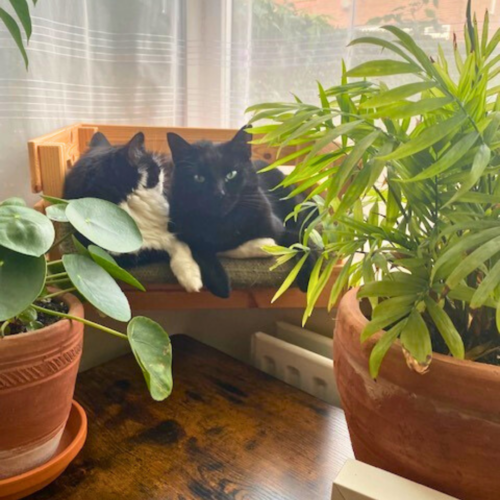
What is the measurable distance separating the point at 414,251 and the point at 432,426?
0.59 ft

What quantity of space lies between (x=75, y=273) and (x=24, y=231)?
0.28 feet

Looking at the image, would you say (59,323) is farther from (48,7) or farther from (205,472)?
(48,7)

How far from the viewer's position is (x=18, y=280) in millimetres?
519

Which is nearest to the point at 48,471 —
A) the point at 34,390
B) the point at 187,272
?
the point at 34,390

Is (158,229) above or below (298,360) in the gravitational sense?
above

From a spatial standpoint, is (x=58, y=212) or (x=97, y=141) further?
(x=97, y=141)

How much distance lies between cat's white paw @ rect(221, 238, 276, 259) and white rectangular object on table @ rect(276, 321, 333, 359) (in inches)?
9.9

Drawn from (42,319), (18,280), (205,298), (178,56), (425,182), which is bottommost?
(205,298)

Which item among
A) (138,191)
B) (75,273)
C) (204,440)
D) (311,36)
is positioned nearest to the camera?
(75,273)

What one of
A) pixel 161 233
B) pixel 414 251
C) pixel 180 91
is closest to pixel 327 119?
pixel 414 251

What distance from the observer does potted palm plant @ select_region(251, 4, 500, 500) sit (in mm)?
422

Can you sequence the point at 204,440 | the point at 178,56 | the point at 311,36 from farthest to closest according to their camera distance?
the point at 178,56 < the point at 311,36 < the point at 204,440

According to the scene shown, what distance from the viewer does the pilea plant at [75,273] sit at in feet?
1.69

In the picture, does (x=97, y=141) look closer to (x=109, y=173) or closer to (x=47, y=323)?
(x=109, y=173)
